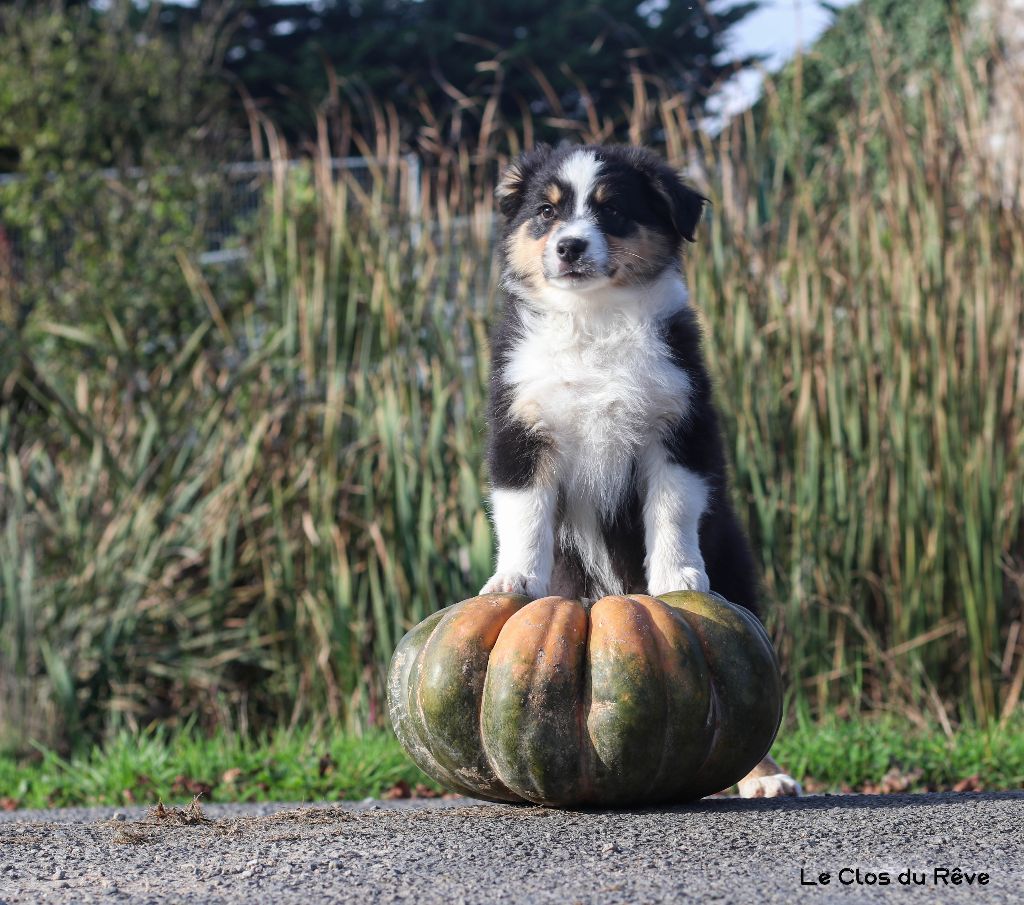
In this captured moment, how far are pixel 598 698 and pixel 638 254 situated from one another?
1.26 m

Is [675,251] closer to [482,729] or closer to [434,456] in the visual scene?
[482,729]

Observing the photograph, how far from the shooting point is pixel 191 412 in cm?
622

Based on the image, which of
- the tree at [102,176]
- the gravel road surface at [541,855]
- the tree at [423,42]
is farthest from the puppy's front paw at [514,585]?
the tree at [423,42]

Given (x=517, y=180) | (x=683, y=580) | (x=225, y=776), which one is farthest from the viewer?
(x=225, y=776)

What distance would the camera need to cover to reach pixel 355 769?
14.4ft

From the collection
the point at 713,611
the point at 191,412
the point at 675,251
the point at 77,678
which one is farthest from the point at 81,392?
the point at 713,611

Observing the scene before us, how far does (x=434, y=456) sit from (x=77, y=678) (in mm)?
1867

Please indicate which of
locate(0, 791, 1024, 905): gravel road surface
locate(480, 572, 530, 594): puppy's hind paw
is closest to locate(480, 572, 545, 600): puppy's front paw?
locate(480, 572, 530, 594): puppy's hind paw

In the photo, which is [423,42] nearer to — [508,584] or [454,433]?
[454,433]

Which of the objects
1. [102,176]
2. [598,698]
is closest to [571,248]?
[598,698]

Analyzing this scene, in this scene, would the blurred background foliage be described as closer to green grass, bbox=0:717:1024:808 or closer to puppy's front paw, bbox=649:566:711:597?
green grass, bbox=0:717:1024:808

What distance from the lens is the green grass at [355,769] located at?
14.1 ft

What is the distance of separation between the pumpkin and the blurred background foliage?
7.27 ft

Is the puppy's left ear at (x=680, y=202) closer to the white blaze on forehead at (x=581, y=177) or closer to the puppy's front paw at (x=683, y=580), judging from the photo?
the white blaze on forehead at (x=581, y=177)
